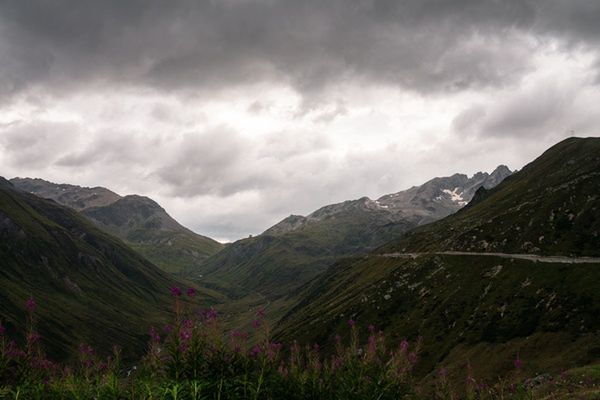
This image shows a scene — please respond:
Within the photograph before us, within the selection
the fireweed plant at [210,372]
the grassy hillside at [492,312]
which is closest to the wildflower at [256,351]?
the fireweed plant at [210,372]

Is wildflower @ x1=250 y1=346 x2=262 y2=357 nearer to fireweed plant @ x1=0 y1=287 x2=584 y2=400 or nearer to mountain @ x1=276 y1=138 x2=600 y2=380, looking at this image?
fireweed plant @ x1=0 y1=287 x2=584 y2=400

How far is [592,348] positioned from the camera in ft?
217

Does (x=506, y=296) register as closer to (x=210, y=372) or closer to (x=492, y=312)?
(x=492, y=312)

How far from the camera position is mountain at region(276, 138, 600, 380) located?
7856cm

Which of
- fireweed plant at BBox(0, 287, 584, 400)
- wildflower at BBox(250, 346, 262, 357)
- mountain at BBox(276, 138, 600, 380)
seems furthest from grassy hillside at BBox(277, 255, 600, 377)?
wildflower at BBox(250, 346, 262, 357)

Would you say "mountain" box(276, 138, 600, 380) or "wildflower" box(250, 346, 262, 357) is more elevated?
"wildflower" box(250, 346, 262, 357)

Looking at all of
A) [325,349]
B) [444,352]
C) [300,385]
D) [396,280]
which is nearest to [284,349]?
[325,349]

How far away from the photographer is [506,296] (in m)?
102

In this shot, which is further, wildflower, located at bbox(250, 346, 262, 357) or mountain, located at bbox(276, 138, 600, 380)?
mountain, located at bbox(276, 138, 600, 380)

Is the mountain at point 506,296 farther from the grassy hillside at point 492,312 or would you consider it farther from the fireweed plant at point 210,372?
the fireweed plant at point 210,372

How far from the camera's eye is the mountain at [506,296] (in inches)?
3093

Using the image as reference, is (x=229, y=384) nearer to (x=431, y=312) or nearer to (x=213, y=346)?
(x=213, y=346)

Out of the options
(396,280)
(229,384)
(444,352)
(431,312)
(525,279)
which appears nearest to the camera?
(229,384)

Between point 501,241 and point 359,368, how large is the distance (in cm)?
13025
